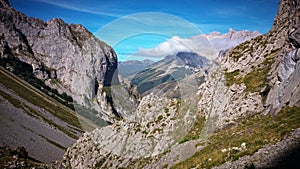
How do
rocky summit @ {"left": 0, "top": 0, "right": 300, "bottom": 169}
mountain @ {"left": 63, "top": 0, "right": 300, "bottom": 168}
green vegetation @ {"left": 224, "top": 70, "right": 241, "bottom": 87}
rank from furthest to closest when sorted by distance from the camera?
green vegetation @ {"left": 224, "top": 70, "right": 241, "bottom": 87} < mountain @ {"left": 63, "top": 0, "right": 300, "bottom": 168} < rocky summit @ {"left": 0, "top": 0, "right": 300, "bottom": 169}

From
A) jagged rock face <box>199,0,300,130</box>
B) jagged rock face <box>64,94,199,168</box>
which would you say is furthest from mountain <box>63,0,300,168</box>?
jagged rock face <box>64,94,199,168</box>

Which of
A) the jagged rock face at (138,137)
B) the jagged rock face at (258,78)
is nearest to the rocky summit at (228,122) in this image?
the jagged rock face at (138,137)

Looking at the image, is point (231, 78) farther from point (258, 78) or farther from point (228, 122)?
point (228, 122)

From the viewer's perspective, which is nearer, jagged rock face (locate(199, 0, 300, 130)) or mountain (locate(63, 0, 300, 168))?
mountain (locate(63, 0, 300, 168))

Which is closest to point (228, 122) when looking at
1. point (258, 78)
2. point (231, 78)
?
point (258, 78)

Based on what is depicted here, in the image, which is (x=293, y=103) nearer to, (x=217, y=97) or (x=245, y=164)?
(x=245, y=164)

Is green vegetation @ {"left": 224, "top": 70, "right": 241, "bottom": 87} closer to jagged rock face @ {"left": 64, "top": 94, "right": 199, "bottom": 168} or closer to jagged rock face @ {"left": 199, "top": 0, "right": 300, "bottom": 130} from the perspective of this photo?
jagged rock face @ {"left": 199, "top": 0, "right": 300, "bottom": 130}

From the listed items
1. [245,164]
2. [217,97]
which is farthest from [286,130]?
[217,97]

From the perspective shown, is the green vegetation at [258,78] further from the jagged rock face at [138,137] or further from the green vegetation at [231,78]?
the jagged rock face at [138,137]
